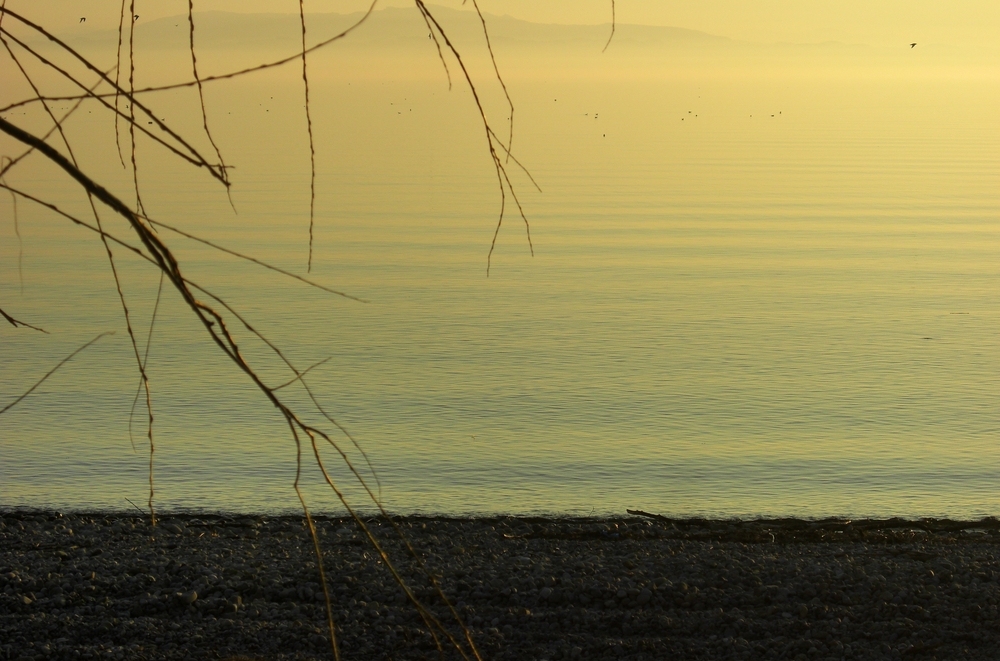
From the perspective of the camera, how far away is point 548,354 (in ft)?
39.6

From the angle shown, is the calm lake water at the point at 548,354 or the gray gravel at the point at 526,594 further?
the calm lake water at the point at 548,354

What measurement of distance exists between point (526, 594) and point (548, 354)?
6326 millimetres

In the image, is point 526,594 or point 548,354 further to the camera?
point 548,354

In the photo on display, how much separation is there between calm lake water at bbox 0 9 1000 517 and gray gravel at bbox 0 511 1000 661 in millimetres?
985

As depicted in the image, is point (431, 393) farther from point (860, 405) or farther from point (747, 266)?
point (747, 266)

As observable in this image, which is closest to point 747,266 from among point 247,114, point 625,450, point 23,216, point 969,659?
point 625,450

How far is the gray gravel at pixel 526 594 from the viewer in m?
5.31

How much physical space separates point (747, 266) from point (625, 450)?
9.08 metres

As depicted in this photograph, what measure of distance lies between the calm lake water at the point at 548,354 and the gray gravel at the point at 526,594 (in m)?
0.98

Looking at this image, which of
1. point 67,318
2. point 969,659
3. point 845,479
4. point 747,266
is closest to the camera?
point 969,659

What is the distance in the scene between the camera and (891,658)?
520cm

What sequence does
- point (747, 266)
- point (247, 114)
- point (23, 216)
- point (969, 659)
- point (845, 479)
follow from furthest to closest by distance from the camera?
point (247, 114), point (23, 216), point (747, 266), point (845, 479), point (969, 659)

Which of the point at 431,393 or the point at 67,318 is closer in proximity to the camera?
the point at 431,393

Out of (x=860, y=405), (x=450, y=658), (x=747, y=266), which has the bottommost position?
(x=450, y=658)
